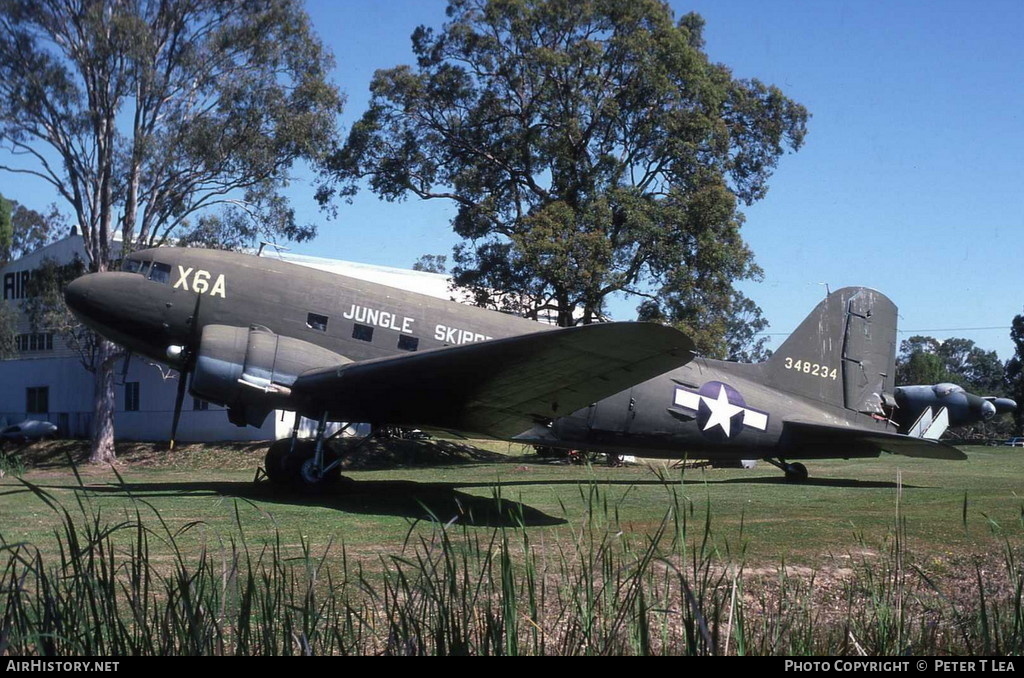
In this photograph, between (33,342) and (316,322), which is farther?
(33,342)

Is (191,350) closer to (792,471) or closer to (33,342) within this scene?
(792,471)

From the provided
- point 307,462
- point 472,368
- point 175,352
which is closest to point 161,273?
point 175,352

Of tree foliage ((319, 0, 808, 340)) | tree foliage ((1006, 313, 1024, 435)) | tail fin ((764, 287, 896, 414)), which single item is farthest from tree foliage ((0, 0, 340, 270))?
tree foliage ((1006, 313, 1024, 435))

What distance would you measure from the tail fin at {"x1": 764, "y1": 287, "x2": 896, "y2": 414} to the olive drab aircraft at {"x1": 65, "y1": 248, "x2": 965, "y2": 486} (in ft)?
0.09

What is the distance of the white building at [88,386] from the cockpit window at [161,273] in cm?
1960

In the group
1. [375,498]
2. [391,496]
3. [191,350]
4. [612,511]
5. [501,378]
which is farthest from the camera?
[191,350]

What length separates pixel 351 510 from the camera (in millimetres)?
11133

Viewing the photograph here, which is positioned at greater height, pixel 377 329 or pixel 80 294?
pixel 80 294

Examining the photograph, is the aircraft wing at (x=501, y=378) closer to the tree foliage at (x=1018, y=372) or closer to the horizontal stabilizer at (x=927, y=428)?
the horizontal stabilizer at (x=927, y=428)

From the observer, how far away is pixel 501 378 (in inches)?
446

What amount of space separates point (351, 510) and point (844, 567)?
602 cm

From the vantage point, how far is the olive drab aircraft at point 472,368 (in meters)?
11.1

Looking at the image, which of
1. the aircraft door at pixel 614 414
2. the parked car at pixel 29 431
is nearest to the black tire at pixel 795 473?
the aircraft door at pixel 614 414

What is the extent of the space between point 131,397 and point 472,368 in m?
32.1
